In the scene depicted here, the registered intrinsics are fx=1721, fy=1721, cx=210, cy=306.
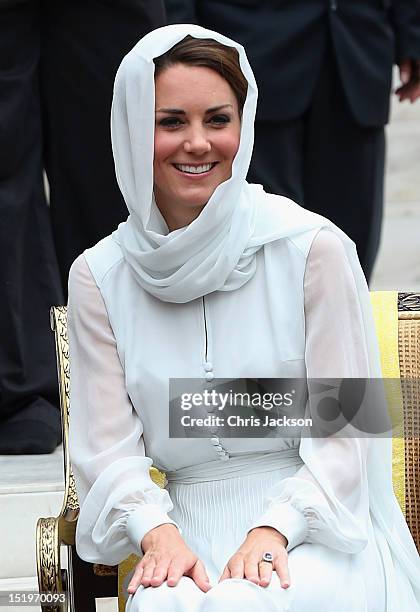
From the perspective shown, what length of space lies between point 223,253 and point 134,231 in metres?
0.23

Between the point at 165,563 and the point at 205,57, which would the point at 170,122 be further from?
the point at 165,563

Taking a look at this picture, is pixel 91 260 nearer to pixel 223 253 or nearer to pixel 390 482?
pixel 223 253

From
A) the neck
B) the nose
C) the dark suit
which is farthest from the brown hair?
the dark suit

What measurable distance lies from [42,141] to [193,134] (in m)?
1.95

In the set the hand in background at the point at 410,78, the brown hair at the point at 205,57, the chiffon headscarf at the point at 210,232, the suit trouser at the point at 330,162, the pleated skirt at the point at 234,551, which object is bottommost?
the pleated skirt at the point at 234,551

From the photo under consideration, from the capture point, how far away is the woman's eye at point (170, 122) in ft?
11.3

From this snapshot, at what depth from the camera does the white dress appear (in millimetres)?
3293

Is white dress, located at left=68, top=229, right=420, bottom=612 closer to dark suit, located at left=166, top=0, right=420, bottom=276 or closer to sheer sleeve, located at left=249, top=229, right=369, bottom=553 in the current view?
sheer sleeve, located at left=249, top=229, right=369, bottom=553

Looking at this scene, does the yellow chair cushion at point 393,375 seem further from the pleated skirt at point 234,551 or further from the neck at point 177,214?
the neck at point 177,214

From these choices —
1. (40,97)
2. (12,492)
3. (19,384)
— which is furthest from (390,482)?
(40,97)

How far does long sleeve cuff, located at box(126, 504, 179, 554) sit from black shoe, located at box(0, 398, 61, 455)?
174cm

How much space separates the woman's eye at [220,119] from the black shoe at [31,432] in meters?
1.79

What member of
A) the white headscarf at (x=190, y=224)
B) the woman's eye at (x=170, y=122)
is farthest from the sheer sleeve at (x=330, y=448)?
the woman's eye at (x=170, y=122)

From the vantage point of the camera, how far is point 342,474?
3.33m
